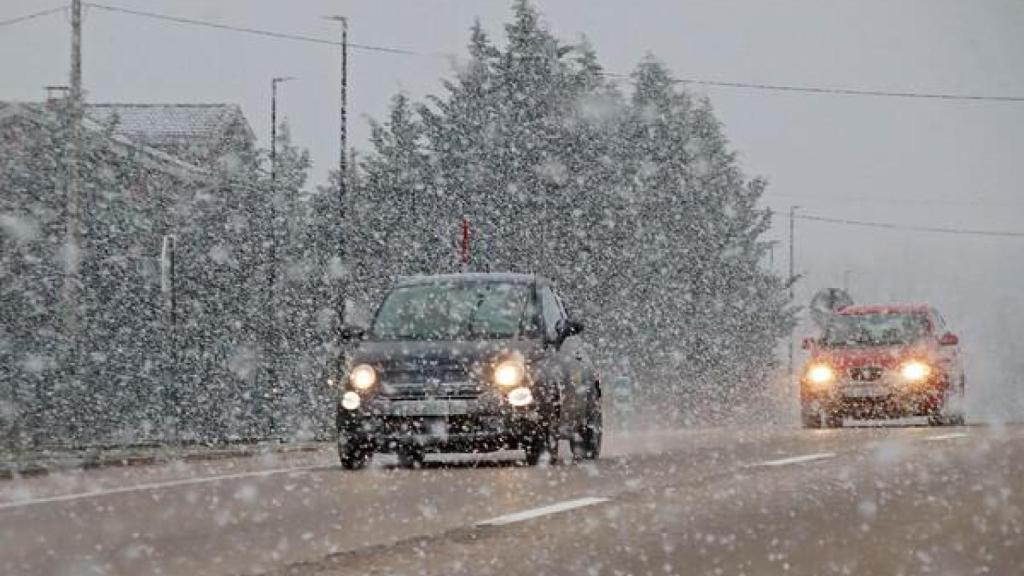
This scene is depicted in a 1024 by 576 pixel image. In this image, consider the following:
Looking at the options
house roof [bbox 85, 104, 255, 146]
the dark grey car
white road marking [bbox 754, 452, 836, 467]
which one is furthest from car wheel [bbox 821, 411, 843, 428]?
house roof [bbox 85, 104, 255, 146]

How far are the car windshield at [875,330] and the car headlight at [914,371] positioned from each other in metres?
0.59

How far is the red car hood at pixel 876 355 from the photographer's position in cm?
2766

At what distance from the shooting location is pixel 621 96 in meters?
67.5

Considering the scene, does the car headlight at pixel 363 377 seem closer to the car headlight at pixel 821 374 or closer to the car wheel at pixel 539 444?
the car wheel at pixel 539 444

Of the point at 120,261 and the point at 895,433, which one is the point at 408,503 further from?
the point at 120,261

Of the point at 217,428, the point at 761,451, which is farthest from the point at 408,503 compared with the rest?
the point at 217,428

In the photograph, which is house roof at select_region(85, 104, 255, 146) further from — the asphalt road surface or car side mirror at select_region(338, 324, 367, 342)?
the asphalt road surface

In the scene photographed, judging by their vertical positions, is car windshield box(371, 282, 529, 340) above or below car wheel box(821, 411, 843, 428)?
above

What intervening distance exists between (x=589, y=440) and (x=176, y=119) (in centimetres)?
6158

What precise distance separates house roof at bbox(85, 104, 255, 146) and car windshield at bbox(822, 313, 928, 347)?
160 ft

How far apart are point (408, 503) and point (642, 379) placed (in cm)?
4395

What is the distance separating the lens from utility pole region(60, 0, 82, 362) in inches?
1099

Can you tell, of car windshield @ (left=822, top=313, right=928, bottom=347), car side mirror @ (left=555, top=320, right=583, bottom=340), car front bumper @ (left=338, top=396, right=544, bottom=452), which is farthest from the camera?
car windshield @ (left=822, top=313, right=928, bottom=347)

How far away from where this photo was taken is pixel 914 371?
27.7 m
